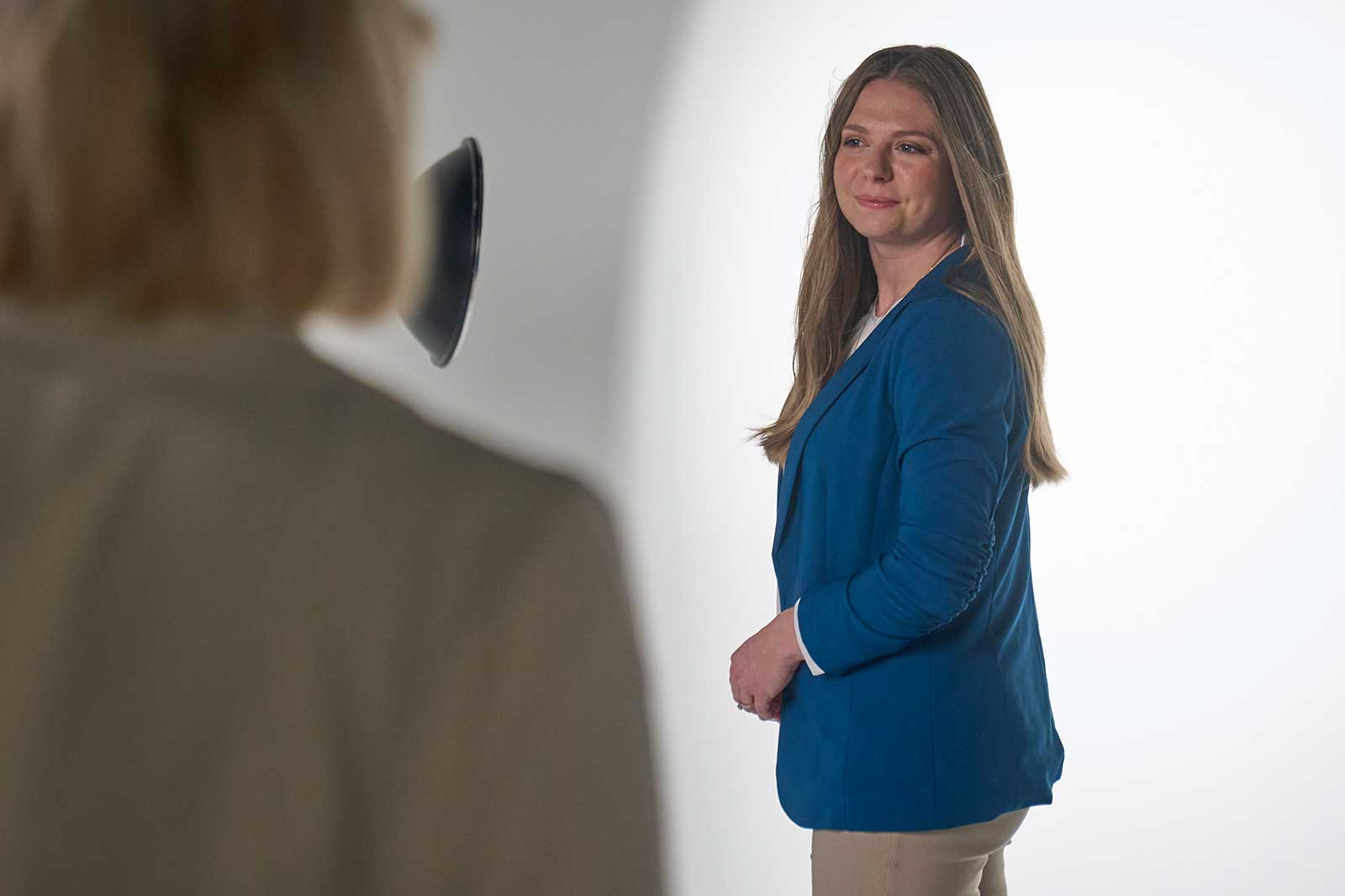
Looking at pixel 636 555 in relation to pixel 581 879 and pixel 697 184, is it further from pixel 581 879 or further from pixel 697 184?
pixel 581 879

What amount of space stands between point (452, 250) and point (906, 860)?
0.92 m

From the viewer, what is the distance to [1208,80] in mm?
2016

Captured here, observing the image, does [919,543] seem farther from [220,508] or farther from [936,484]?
[220,508]

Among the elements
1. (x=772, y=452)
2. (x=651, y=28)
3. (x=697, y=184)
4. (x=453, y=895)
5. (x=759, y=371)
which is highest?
(x=651, y=28)

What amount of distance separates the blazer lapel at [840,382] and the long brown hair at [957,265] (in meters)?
0.02

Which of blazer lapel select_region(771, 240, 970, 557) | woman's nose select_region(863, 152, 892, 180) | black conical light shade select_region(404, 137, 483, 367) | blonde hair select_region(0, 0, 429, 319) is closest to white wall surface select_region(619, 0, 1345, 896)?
woman's nose select_region(863, 152, 892, 180)

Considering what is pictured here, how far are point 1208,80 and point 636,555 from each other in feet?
4.56

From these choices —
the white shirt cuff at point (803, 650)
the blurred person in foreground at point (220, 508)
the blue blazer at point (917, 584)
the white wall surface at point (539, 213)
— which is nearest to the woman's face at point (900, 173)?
the blue blazer at point (917, 584)

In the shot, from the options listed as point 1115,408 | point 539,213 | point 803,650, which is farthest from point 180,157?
point 539,213

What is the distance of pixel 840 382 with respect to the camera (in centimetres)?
144

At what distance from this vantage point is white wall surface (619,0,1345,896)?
6.63 ft

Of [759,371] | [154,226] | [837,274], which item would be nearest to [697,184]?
[759,371]

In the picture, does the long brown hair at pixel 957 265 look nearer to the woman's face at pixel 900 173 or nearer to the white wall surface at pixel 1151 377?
the woman's face at pixel 900 173

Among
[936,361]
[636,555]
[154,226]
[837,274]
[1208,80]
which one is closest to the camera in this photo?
[154,226]
